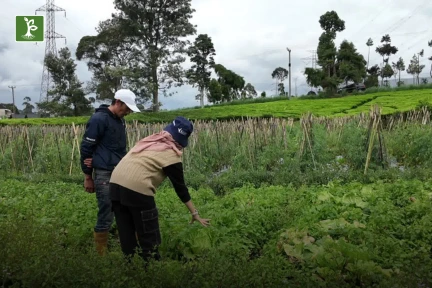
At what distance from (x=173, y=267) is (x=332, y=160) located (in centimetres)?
790

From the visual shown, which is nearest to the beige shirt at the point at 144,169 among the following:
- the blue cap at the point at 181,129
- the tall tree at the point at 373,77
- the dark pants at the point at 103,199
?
the blue cap at the point at 181,129

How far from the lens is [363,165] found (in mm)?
Answer: 9242

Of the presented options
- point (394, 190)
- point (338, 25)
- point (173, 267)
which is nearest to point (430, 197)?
point (394, 190)

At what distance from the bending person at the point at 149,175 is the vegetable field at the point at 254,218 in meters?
0.36

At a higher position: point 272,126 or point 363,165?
point 272,126

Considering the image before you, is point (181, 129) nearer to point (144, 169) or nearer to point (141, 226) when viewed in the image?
point (144, 169)

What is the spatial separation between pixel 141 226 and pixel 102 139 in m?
1.22

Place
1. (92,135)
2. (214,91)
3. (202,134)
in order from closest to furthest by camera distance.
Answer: (92,135) < (202,134) < (214,91)

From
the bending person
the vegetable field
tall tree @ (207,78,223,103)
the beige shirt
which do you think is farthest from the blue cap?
tall tree @ (207,78,223,103)

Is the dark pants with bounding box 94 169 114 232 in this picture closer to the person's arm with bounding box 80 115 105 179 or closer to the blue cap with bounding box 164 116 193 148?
the person's arm with bounding box 80 115 105 179

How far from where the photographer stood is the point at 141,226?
362 cm

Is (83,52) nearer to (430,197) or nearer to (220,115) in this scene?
(220,115)

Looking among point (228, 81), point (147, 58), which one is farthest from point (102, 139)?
point (228, 81)

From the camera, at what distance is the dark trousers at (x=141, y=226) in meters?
3.59
